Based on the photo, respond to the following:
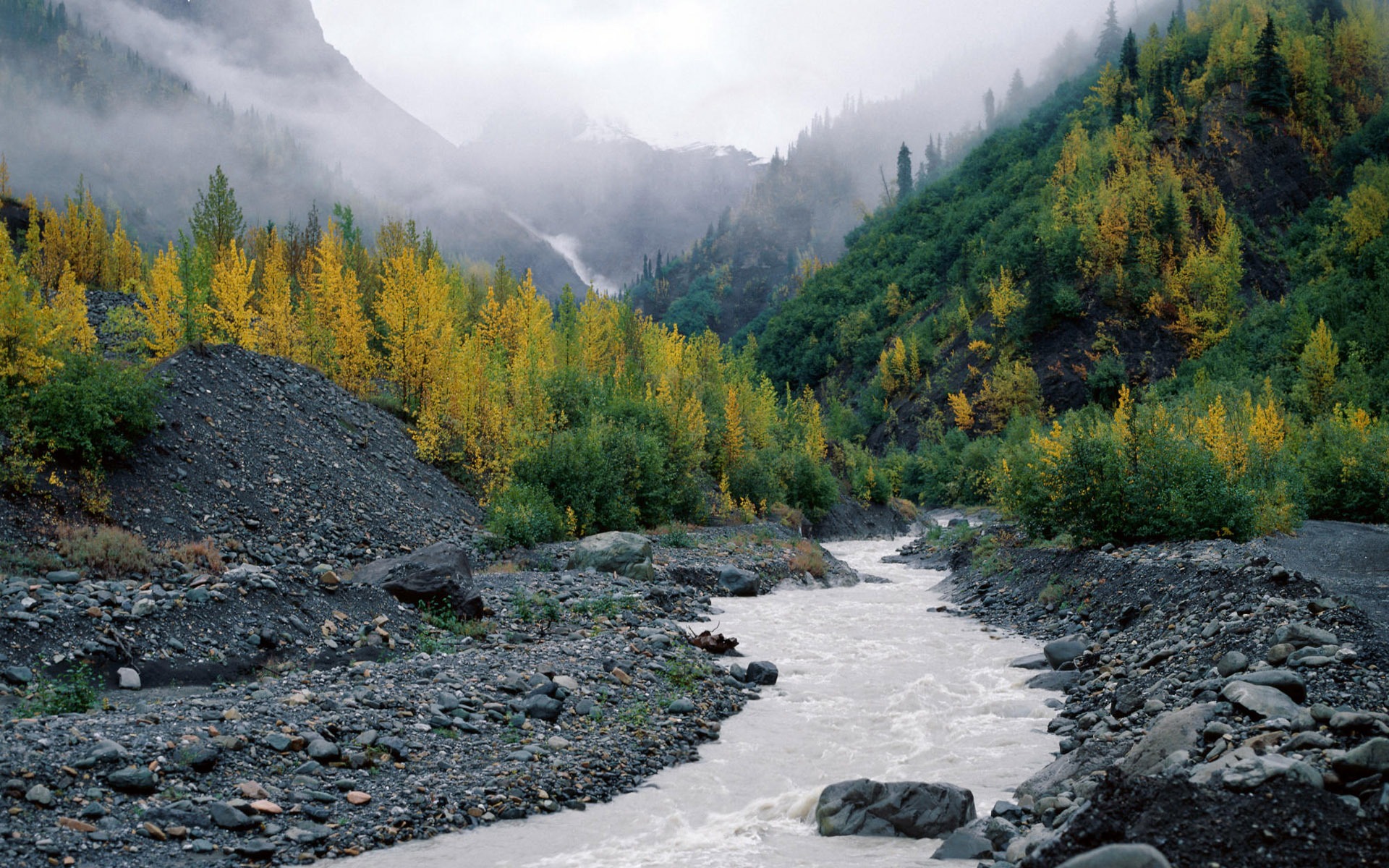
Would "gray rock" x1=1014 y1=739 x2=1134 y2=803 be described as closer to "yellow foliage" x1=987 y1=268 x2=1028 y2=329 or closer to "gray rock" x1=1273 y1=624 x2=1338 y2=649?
"gray rock" x1=1273 y1=624 x2=1338 y2=649

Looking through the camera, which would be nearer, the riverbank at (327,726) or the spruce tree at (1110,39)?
the riverbank at (327,726)

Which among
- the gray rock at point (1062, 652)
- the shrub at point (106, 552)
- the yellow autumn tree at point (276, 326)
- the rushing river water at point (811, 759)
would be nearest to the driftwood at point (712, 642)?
the rushing river water at point (811, 759)

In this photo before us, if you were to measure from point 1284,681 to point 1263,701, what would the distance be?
0.64 m

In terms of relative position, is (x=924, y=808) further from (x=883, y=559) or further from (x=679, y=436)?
(x=883, y=559)

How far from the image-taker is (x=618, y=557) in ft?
75.8

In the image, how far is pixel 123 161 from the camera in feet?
606

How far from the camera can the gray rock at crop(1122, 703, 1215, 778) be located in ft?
25.1

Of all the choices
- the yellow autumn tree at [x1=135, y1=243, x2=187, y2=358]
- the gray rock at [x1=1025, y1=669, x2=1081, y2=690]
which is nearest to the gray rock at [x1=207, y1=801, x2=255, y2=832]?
the gray rock at [x1=1025, y1=669, x2=1081, y2=690]

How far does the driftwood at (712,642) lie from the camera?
52.9 feet

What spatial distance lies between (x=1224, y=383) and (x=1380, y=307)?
15795 mm

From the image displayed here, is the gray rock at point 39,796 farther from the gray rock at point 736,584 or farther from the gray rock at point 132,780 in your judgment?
the gray rock at point 736,584

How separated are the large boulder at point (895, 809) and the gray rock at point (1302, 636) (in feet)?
15.3

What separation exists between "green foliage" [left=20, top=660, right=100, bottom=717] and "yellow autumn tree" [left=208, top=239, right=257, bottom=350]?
939 inches

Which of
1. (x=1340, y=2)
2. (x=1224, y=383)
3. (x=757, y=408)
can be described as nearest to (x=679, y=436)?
(x=757, y=408)
